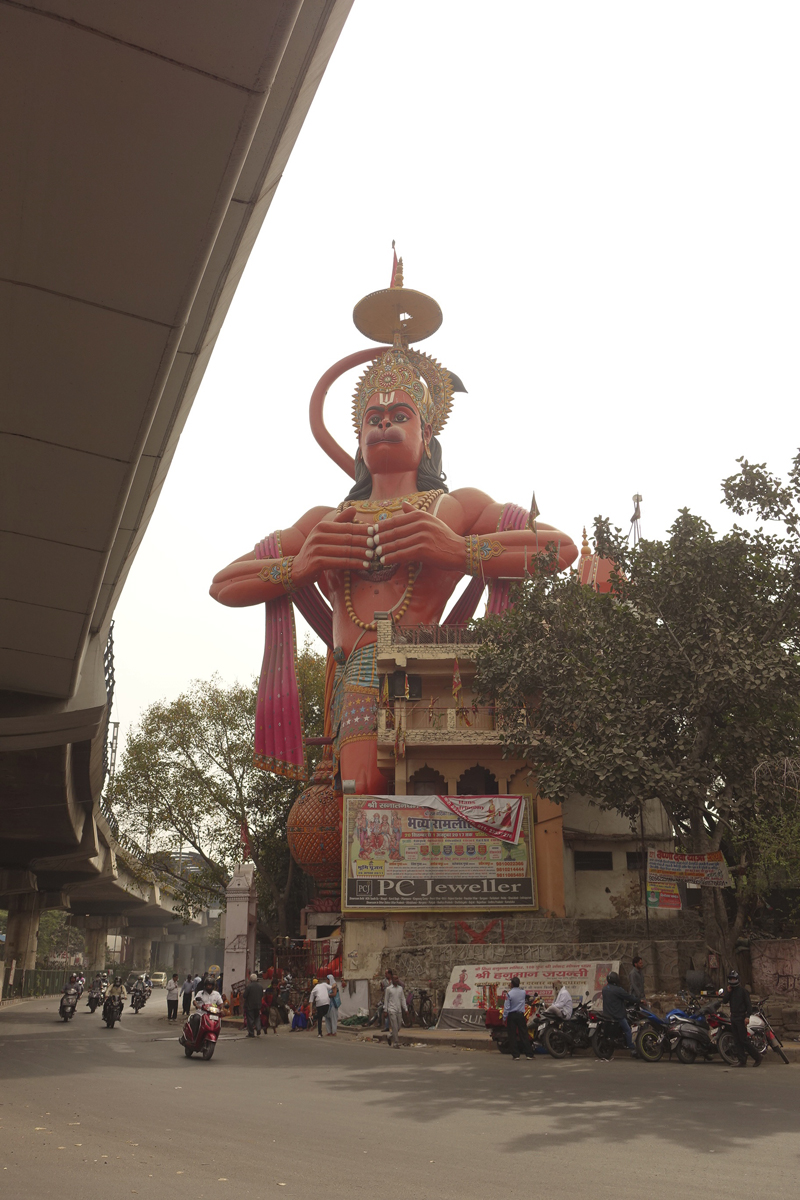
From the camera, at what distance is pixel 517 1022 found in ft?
43.4

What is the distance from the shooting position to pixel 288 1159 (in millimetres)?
6766

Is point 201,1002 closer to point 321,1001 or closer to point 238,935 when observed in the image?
point 321,1001

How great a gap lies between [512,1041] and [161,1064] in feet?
15.7

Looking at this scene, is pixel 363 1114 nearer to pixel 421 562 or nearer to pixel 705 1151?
pixel 705 1151

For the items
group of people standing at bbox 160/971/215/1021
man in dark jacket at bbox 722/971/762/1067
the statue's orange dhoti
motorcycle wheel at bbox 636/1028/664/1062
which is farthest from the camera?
the statue's orange dhoti

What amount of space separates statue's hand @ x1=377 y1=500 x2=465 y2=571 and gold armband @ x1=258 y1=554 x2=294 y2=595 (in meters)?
3.30

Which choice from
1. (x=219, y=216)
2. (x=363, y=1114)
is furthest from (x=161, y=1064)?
(x=219, y=216)

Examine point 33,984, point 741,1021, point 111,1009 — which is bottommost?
point 33,984

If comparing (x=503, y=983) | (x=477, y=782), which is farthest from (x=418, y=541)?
(x=503, y=983)

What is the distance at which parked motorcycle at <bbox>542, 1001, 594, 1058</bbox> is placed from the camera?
13383 mm

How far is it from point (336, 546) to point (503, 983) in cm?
1239

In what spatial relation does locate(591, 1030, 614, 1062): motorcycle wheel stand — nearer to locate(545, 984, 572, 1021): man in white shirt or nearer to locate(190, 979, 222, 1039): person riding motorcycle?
locate(545, 984, 572, 1021): man in white shirt

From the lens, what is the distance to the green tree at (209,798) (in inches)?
1387

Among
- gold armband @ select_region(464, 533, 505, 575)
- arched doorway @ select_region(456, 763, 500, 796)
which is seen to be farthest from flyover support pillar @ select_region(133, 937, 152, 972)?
gold armband @ select_region(464, 533, 505, 575)
